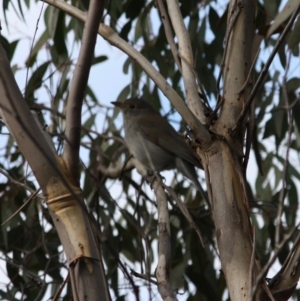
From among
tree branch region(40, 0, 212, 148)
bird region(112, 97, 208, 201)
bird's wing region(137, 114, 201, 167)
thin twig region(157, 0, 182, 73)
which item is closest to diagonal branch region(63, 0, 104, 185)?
tree branch region(40, 0, 212, 148)

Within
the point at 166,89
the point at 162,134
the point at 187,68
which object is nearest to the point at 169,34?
the point at 187,68

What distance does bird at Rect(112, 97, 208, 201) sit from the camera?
4.23 m

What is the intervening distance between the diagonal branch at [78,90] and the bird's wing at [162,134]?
8.37 ft

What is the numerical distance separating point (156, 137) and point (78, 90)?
290cm

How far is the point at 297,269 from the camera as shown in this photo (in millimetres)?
1792

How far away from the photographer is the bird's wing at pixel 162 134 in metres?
4.33

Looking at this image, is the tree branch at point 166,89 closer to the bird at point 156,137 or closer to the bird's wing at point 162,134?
the bird at point 156,137

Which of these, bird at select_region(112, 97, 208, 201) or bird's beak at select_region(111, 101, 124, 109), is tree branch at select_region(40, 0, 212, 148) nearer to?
bird at select_region(112, 97, 208, 201)

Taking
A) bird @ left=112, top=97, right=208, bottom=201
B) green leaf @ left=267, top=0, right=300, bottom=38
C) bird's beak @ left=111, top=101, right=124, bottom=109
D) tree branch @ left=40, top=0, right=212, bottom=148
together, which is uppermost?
bird's beak @ left=111, top=101, right=124, bottom=109

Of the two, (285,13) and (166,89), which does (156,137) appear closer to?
(166,89)

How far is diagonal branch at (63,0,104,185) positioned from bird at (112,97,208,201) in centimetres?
238

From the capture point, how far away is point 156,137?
4570 mm

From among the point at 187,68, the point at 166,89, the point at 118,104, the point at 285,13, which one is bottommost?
the point at 285,13

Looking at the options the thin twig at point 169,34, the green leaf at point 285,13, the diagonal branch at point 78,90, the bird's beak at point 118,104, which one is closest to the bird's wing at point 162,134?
the bird's beak at point 118,104
